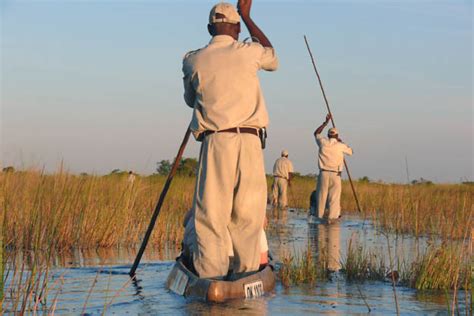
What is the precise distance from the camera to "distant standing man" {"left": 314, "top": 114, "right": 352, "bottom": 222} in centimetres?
2012

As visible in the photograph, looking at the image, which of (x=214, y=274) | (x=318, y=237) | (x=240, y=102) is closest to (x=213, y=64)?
(x=240, y=102)

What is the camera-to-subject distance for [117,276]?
8.98 metres

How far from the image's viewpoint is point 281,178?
2716 cm

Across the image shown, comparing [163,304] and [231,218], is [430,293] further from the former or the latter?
[163,304]

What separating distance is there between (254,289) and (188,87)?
80.7 inches

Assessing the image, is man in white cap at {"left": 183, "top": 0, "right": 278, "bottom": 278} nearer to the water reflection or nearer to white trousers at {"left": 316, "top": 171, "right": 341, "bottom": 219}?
the water reflection

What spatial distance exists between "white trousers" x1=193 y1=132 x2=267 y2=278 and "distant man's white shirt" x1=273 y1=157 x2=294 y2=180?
19.4 m

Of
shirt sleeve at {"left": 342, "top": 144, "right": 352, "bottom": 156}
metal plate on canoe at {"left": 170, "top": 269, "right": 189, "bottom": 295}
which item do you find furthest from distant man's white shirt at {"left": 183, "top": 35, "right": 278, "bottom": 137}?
shirt sleeve at {"left": 342, "top": 144, "right": 352, "bottom": 156}

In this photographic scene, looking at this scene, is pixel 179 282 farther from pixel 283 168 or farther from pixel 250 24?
pixel 283 168

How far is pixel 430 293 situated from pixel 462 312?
46.3 inches

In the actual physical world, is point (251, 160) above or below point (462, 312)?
above

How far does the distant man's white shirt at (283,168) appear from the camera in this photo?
88.8 feet

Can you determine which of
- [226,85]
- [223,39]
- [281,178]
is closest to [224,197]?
[226,85]

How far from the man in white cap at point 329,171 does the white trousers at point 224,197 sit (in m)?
12.5
